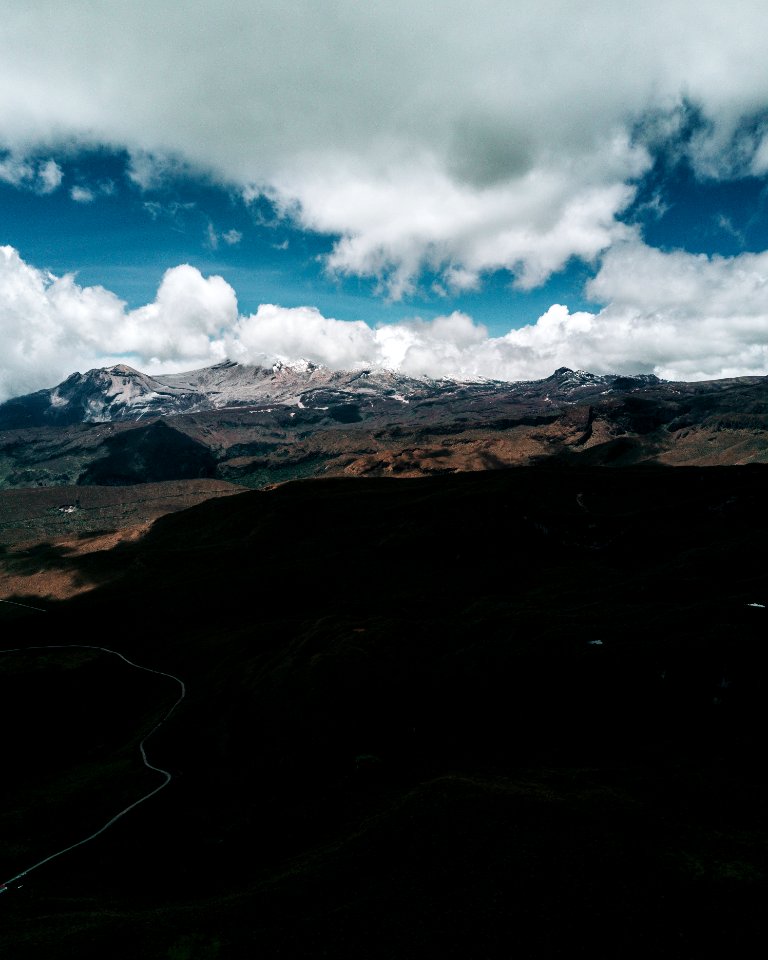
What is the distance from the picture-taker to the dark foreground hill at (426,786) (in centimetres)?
4472

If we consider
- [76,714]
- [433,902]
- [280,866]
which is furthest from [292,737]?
[76,714]

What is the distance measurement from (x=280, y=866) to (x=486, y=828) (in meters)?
23.2

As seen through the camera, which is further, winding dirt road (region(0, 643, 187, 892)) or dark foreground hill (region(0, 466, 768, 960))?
winding dirt road (region(0, 643, 187, 892))

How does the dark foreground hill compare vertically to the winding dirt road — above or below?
above

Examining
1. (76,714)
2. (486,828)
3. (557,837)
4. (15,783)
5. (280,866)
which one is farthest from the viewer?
(76,714)

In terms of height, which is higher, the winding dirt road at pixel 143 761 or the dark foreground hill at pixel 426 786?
the dark foreground hill at pixel 426 786

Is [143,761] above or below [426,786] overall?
below

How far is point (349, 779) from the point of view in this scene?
8175 cm

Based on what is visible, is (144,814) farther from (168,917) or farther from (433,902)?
(433,902)

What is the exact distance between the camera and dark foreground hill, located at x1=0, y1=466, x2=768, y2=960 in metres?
44.7

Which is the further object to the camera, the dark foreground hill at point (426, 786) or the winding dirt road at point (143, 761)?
the winding dirt road at point (143, 761)

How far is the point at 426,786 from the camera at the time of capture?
A: 64188 mm

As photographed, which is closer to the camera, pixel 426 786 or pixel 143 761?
pixel 426 786

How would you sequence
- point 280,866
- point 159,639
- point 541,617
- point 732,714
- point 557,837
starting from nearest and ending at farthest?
point 557,837 → point 280,866 → point 732,714 → point 541,617 → point 159,639
